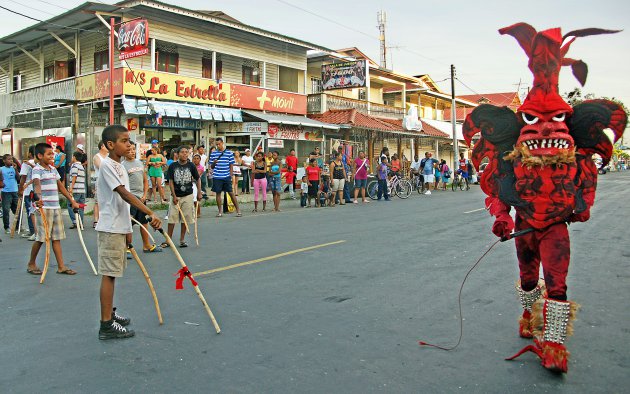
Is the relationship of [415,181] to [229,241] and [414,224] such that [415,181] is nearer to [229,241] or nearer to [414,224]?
[414,224]

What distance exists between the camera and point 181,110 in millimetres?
20609

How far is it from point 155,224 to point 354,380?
1991 mm

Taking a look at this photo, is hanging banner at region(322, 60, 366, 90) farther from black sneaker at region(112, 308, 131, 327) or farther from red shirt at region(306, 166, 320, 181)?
black sneaker at region(112, 308, 131, 327)

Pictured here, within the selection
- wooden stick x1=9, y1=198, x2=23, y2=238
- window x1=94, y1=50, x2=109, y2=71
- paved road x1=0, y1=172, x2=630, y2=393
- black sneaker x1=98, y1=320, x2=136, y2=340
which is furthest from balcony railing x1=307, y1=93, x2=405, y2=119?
black sneaker x1=98, y1=320, x2=136, y2=340

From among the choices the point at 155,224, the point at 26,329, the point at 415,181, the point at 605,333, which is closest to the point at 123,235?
the point at 155,224

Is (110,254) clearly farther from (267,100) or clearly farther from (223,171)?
(267,100)

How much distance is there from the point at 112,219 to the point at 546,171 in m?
3.53

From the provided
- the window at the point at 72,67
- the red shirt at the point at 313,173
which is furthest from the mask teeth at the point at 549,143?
the window at the point at 72,67

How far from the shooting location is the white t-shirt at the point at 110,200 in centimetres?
471

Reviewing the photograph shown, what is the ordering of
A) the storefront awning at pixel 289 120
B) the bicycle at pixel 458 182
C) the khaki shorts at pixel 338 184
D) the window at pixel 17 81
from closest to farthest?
the khaki shorts at pixel 338 184 < the storefront awning at pixel 289 120 < the bicycle at pixel 458 182 < the window at pixel 17 81

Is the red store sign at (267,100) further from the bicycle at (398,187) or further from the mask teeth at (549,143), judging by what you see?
the mask teeth at (549,143)

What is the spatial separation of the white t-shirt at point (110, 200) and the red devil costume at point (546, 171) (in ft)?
10.1

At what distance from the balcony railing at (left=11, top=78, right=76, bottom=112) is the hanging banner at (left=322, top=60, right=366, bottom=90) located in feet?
42.7

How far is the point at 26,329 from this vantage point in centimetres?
480
